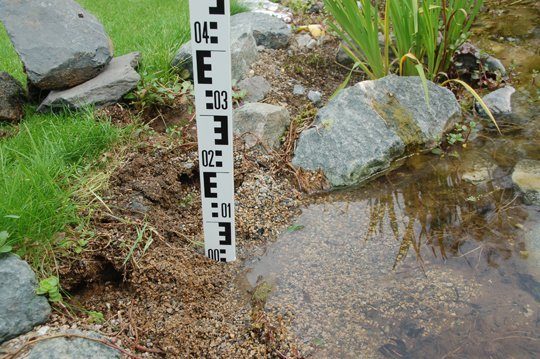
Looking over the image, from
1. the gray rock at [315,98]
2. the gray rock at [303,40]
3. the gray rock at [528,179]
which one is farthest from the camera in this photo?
the gray rock at [303,40]

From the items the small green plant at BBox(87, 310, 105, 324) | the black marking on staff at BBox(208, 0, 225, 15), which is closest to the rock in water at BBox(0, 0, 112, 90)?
the black marking on staff at BBox(208, 0, 225, 15)

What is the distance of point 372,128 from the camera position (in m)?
3.88

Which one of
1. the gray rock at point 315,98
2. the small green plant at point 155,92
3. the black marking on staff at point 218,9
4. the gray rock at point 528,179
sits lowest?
the gray rock at point 528,179

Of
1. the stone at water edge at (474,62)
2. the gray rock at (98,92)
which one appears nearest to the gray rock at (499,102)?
the stone at water edge at (474,62)

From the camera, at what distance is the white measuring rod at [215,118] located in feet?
7.96

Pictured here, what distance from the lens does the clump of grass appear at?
257 cm

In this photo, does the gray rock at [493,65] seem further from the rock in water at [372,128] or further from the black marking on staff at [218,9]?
the black marking on staff at [218,9]

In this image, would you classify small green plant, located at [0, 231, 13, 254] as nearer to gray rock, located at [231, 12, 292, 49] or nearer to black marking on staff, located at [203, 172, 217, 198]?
black marking on staff, located at [203, 172, 217, 198]

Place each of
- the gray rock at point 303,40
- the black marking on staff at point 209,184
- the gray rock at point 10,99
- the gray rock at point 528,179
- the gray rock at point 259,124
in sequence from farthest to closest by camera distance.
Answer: the gray rock at point 303,40 < the gray rock at point 10,99 < the gray rock at point 259,124 < the gray rock at point 528,179 < the black marking on staff at point 209,184

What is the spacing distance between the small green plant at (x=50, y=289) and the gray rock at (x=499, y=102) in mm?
3655

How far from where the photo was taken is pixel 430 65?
4.30 metres

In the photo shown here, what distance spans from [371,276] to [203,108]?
1318 mm

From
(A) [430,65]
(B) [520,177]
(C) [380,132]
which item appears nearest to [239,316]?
(C) [380,132]

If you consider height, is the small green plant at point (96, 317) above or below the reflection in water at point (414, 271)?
above
